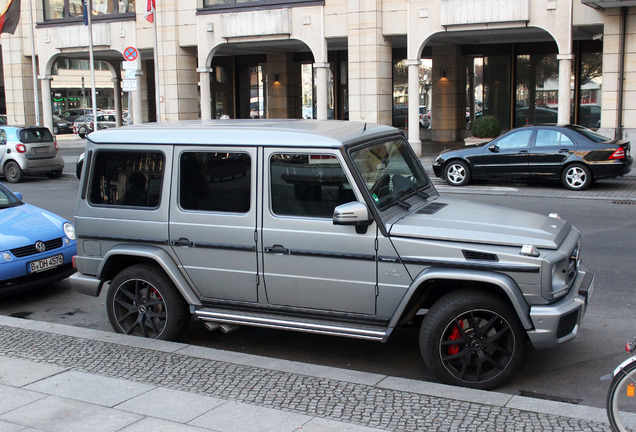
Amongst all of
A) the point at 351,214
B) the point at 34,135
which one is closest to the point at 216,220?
the point at 351,214

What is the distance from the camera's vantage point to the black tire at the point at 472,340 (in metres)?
5.20

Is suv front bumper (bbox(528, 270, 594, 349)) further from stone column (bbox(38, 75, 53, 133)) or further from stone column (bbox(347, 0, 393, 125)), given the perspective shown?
stone column (bbox(38, 75, 53, 133))

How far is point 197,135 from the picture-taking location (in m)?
6.11

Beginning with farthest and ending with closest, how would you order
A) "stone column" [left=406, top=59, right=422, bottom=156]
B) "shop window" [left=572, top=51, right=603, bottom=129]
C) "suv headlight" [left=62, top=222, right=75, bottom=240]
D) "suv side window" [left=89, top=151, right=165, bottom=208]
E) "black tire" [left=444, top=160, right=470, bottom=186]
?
"shop window" [left=572, top=51, right=603, bottom=129], "stone column" [left=406, top=59, right=422, bottom=156], "black tire" [left=444, top=160, right=470, bottom=186], "suv headlight" [left=62, top=222, right=75, bottom=240], "suv side window" [left=89, top=151, right=165, bottom=208]

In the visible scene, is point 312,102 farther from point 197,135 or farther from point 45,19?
point 197,135

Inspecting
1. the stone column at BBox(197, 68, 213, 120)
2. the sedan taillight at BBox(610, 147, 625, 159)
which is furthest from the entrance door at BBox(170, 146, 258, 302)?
the stone column at BBox(197, 68, 213, 120)

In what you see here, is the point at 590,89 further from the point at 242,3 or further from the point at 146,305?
the point at 146,305

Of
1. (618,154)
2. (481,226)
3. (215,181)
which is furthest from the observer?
(618,154)

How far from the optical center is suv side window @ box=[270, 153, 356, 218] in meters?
5.64

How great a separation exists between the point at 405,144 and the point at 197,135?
191 centimetres

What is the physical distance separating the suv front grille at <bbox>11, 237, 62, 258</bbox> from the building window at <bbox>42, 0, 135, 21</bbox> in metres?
22.2

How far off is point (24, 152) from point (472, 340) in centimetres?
1897

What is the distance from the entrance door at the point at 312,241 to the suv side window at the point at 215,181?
21 cm

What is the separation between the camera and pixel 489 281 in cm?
508
